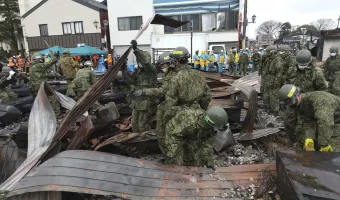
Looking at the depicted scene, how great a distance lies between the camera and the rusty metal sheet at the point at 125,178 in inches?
93.1

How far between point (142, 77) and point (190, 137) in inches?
80.1

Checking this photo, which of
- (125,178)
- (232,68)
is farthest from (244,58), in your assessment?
(125,178)

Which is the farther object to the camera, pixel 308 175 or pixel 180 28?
pixel 180 28

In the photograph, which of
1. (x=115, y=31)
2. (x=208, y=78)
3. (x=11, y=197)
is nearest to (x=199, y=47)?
(x=115, y=31)

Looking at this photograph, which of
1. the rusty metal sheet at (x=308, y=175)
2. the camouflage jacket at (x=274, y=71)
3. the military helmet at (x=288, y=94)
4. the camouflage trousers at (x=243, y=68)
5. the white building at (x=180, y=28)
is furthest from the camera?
the white building at (x=180, y=28)

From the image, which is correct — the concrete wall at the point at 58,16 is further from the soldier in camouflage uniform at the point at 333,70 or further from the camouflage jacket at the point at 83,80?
the soldier in camouflage uniform at the point at 333,70

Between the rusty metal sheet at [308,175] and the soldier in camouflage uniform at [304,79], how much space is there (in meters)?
0.89

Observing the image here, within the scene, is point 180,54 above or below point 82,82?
above

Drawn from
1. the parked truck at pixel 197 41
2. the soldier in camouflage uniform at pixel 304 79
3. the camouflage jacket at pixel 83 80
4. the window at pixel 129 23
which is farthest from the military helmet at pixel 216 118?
the window at pixel 129 23

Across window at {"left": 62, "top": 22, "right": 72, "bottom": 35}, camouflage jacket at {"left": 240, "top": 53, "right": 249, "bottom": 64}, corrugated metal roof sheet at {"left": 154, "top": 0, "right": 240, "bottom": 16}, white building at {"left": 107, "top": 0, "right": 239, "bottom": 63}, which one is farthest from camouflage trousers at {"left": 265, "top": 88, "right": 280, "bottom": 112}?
window at {"left": 62, "top": 22, "right": 72, "bottom": 35}

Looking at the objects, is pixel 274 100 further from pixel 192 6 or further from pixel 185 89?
pixel 192 6

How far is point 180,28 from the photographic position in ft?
67.7

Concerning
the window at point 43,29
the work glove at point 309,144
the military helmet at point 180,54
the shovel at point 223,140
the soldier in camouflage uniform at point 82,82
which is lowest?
the shovel at point 223,140

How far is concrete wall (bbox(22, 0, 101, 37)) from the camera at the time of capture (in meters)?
23.6
